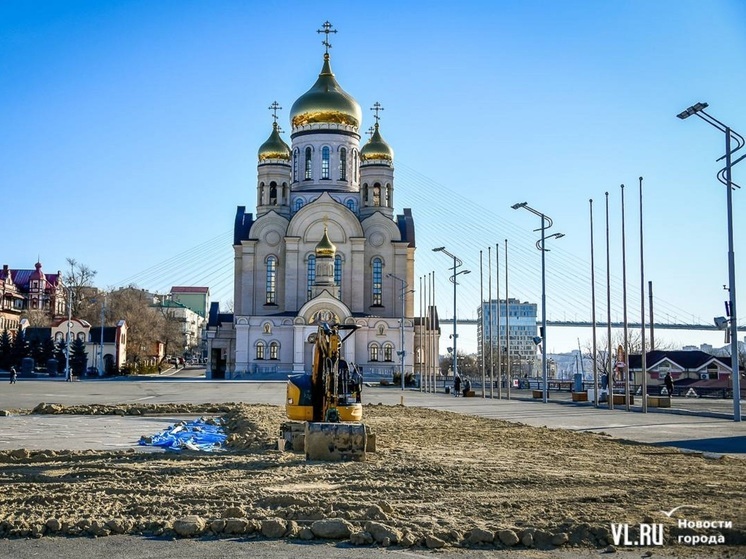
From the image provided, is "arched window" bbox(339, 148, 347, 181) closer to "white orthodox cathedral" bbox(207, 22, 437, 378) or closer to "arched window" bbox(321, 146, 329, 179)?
"white orthodox cathedral" bbox(207, 22, 437, 378)

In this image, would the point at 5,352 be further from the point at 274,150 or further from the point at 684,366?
the point at 684,366

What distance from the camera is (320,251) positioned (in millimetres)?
73062

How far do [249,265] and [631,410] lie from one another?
49174 mm

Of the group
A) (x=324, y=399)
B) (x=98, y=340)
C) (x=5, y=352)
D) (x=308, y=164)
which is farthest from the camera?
(x=5, y=352)

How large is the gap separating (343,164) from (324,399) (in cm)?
6319

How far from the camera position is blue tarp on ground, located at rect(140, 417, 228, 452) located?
18.2 metres

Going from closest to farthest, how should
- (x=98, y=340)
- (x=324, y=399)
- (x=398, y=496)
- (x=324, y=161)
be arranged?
(x=398, y=496) < (x=324, y=399) < (x=324, y=161) < (x=98, y=340)

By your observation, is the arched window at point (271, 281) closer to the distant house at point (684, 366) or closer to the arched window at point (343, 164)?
the arched window at point (343, 164)

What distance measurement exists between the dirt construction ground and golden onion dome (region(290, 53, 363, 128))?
62.0m

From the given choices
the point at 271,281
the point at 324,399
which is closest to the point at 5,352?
the point at 271,281

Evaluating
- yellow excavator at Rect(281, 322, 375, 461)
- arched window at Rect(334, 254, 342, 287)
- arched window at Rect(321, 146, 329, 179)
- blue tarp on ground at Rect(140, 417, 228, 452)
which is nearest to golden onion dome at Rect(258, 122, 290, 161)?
arched window at Rect(321, 146, 329, 179)

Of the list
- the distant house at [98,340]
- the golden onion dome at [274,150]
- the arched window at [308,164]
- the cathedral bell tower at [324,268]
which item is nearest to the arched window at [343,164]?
the arched window at [308,164]

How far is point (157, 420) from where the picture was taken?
27281 millimetres

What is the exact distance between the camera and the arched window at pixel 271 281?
77.6 m
